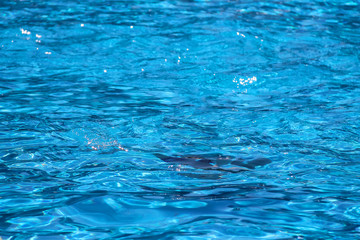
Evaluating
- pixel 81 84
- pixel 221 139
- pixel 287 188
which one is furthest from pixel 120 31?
pixel 287 188

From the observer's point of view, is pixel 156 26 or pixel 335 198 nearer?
pixel 335 198

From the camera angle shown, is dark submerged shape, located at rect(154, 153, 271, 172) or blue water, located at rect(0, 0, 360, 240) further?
dark submerged shape, located at rect(154, 153, 271, 172)

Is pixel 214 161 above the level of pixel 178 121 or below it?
above

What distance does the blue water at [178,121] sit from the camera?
2304mm

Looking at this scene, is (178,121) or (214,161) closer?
(214,161)

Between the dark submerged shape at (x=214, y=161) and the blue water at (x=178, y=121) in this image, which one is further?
the dark submerged shape at (x=214, y=161)

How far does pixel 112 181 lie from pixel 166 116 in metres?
1.51

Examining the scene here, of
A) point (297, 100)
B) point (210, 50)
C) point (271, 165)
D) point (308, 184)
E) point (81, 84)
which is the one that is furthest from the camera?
point (210, 50)

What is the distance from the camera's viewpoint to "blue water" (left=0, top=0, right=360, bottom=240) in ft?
7.56

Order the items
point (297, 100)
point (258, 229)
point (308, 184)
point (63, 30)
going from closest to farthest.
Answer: point (258, 229) → point (308, 184) → point (297, 100) → point (63, 30)

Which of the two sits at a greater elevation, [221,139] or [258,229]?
[258,229]

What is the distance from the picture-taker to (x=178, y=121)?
4.09m

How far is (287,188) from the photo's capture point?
105 inches

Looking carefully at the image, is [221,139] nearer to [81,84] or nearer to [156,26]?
[81,84]
